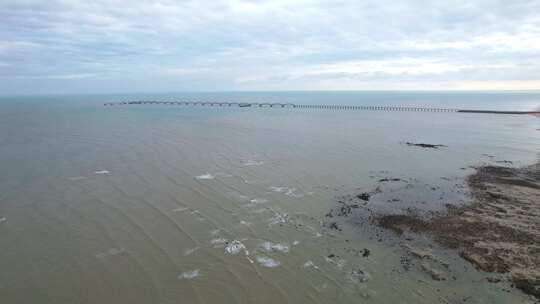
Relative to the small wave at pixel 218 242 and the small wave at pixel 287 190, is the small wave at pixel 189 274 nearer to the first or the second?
the small wave at pixel 218 242

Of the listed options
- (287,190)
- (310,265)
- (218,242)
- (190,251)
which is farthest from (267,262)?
(287,190)

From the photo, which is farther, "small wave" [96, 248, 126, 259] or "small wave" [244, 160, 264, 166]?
"small wave" [244, 160, 264, 166]

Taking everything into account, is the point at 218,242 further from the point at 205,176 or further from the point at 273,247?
the point at 205,176

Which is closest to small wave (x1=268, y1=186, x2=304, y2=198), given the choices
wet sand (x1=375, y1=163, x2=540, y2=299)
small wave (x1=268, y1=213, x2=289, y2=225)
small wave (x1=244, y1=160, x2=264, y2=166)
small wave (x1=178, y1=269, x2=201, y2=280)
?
small wave (x1=268, y1=213, x2=289, y2=225)

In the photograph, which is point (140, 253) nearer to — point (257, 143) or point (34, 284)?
point (34, 284)

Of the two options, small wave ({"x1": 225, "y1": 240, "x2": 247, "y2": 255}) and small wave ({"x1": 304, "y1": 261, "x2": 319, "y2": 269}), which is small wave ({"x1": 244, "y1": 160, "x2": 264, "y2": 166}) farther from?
small wave ({"x1": 304, "y1": 261, "x2": 319, "y2": 269})

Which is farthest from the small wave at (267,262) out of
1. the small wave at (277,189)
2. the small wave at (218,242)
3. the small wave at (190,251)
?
the small wave at (277,189)
